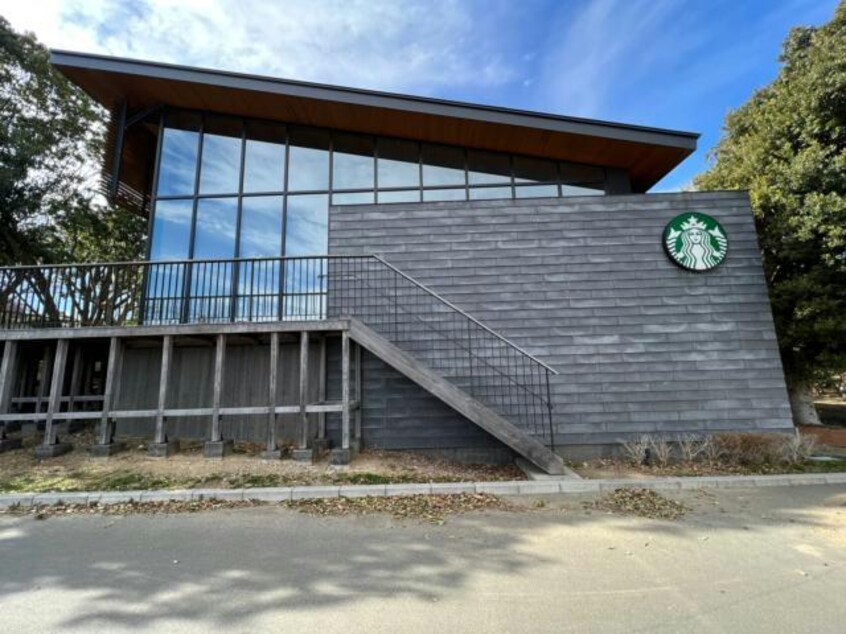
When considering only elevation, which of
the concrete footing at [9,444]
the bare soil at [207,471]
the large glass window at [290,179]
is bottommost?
the bare soil at [207,471]

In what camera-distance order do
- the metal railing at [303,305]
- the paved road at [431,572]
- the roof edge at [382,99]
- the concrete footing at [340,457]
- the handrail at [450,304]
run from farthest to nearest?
1. the roof edge at [382,99]
2. the metal railing at [303,305]
3. the handrail at [450,304]
4. the concrete footing at [340,457]
5. the paved road at [431,572]

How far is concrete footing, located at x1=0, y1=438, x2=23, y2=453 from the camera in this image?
7180mm


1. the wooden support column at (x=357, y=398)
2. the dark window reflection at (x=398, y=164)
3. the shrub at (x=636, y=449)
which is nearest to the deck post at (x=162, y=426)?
the wooden support column at (x=357, y=398)

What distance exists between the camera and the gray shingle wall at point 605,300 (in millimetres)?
7516

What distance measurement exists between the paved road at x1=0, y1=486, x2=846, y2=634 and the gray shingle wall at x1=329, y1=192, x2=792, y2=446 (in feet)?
8.67

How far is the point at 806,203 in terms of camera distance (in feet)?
26.0

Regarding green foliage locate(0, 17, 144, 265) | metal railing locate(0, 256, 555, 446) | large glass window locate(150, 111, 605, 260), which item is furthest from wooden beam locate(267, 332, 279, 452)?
green foliage locate(0, 17, 144, 265)

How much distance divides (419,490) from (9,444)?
6.66 metres

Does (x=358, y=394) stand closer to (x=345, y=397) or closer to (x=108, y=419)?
(x=345, y=397)

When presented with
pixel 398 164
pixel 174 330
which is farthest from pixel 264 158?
pixel 174 330

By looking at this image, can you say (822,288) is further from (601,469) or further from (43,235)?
(43,235)

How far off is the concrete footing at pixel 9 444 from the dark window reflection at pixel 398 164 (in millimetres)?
7691

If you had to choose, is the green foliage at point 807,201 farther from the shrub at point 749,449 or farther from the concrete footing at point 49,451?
the concrete footing at point 49,451

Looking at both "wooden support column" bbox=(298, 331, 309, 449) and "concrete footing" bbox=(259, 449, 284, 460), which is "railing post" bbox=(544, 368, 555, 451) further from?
"concrete footing" bbox=(259, 449, 284, 460)
